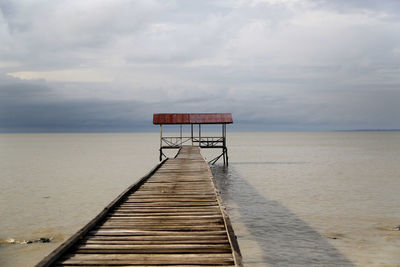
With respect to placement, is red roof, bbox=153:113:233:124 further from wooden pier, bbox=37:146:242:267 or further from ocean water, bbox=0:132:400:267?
wooden pier, bbox=37:146:242:267

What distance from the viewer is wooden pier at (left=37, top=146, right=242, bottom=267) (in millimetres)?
5477

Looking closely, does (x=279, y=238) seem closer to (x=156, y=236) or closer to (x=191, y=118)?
(x=156, y=236)

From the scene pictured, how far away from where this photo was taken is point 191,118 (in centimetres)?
3484

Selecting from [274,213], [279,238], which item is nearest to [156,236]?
[279,238]

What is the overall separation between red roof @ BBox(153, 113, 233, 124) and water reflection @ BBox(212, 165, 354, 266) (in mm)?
14701

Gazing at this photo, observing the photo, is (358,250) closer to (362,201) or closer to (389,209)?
(389,209)

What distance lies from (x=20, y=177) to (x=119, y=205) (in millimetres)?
25711

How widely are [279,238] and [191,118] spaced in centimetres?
2326

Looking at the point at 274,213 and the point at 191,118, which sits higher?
the point at 191,118

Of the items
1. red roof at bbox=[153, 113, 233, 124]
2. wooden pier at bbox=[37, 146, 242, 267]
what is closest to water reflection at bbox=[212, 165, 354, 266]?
wooden pier at bbox=[37, 146, 242, 267]

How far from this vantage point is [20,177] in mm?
31078

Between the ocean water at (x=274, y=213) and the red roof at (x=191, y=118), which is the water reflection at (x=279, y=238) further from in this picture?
the red roof at (x=191, y=118)

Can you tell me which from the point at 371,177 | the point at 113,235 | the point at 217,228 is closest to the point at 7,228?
the point at 113,235

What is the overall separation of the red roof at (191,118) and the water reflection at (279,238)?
14701mm
